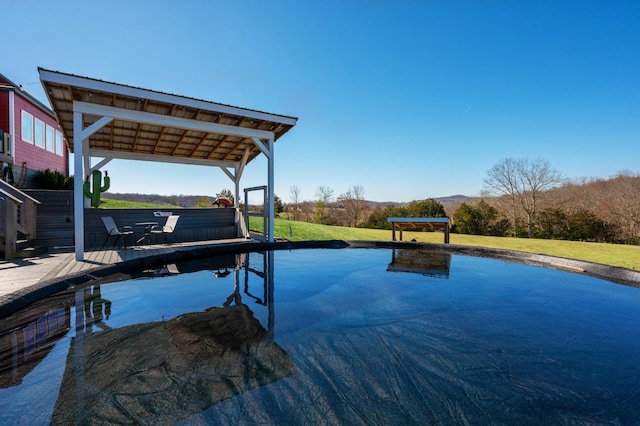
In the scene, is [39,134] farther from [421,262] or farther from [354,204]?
[354,204]

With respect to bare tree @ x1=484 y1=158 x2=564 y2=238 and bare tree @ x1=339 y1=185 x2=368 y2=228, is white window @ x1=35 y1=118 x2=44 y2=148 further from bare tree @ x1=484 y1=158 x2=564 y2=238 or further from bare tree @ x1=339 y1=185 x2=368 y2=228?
bare tree @ x1=484 y1=158 x2=564 y2=238

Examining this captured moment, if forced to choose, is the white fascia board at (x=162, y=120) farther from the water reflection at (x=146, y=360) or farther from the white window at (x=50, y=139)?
the white window at (x=50, y=139)

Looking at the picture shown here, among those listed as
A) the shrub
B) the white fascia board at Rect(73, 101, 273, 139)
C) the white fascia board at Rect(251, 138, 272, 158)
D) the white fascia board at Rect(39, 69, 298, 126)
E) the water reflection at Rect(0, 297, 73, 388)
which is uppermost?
the white fascia board at Rect(39, 69, 298, 126)

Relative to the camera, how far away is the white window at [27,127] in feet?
34.1

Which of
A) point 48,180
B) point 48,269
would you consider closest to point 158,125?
point 48,269

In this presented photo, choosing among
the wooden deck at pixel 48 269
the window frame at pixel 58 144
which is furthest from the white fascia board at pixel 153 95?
the window frame at pixel 58 144

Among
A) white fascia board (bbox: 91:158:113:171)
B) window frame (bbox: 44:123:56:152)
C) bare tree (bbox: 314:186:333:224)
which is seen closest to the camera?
white fascia board (bbox: 91:158:113:171)

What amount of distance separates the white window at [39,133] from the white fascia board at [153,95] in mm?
10067

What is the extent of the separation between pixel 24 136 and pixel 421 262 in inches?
590

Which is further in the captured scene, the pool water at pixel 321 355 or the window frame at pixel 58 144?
the window frame at pixel 58 144

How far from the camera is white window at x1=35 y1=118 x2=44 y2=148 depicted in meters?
11.3

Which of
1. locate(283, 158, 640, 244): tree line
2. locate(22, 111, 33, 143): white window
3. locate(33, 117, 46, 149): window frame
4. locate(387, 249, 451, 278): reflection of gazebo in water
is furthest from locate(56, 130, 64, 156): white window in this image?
locate(283, 158, 640, 244): tree line

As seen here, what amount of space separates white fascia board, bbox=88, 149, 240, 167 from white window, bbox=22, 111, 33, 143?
504cm

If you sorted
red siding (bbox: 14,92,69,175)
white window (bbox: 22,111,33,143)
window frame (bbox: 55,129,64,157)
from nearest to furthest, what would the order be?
red siding (bbox: 14,92,69,175), white window (bbox: 22,111,33,143), window frame (bbox: 55,129,64,157)
